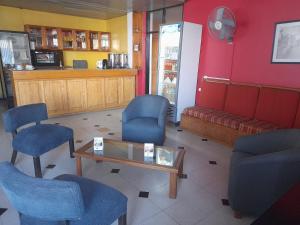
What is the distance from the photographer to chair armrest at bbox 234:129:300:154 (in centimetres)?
211

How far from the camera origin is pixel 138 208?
6.68ft

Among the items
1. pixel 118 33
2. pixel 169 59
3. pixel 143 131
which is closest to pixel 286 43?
pixel 169 59

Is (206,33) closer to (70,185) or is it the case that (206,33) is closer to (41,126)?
(41,126)

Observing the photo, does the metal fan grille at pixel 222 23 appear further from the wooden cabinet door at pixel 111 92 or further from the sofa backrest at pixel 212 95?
the wooden cabinet door at pixel 111 92

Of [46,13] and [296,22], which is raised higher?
[46,13]

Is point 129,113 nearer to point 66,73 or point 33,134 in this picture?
point 33,134

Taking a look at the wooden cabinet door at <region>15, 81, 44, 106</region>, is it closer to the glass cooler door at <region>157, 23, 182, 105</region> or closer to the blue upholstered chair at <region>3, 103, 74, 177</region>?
the blue upholstered chair at <region>3, 103, 74, 177</region>

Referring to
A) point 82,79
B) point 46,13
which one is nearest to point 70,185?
point 82,79

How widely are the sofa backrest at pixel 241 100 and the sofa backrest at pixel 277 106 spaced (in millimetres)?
99

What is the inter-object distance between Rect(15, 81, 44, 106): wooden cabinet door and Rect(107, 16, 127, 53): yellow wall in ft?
10.4

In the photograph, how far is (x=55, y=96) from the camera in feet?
15.5

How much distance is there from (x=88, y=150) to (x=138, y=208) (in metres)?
0.86

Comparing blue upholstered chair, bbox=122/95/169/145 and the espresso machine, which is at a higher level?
the espresso machine

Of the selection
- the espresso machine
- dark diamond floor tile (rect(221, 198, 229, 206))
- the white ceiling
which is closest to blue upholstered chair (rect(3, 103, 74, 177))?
dark diamond floor tile (rect(221, 198, 229, 206))
